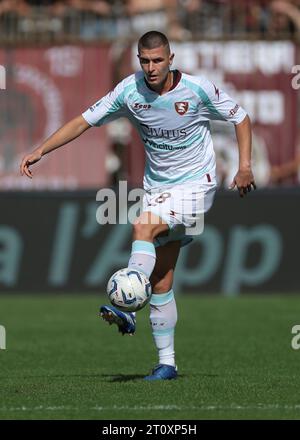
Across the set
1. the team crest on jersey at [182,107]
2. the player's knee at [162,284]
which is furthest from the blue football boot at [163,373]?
the team crest on jersey at [182,107]

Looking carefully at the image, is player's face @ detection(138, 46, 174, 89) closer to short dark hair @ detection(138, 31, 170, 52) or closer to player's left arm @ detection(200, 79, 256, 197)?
short dark hair @ detection(138, 31, 170, 52)

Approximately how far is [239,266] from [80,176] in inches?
131

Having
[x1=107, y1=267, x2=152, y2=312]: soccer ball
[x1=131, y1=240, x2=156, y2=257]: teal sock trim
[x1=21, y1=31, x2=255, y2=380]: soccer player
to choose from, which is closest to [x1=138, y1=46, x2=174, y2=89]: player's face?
[x1=21, y1=31, x2=255, y2=380]: soccer player

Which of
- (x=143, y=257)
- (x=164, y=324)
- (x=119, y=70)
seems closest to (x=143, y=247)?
(x=143, y=257)

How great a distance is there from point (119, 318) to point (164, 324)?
66 cm

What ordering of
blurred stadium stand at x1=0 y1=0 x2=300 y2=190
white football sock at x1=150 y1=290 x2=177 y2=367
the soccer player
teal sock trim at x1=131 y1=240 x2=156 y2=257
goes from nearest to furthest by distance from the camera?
teal sock trim at x1=131 y1=240 x2=156 y2=257, the soccer player, white football sock at x1=150 y1=290 x2=177 y2=367, blurred stadium stand at x1=0 y1=0 x2=300 y2=190

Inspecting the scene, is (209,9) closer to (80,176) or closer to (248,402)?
(80,176)

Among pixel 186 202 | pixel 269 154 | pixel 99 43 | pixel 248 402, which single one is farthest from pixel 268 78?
pixel 248 402

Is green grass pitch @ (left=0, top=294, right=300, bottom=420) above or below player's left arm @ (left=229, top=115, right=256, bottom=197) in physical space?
below

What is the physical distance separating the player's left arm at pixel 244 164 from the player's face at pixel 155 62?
74 centimetres

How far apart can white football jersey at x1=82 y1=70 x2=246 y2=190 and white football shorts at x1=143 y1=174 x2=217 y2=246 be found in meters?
0.06

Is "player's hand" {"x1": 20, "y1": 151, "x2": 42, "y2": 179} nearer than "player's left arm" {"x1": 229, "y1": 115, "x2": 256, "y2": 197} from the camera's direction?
No

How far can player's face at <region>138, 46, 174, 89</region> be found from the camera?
8781 millimetres

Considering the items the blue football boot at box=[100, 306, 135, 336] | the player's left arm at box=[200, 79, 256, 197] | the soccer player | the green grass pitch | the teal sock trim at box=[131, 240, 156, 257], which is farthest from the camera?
the player's left arm at box=[200, 79, 256, 197]
